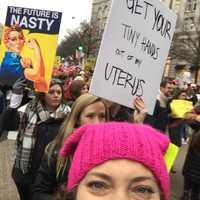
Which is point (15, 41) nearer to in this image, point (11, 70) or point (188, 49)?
point (11, 70)

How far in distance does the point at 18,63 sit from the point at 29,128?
3.36 ft

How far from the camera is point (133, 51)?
3.56m

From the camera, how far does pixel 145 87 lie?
3.67 m

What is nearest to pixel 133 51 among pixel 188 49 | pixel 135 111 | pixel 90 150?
pixel 135 111

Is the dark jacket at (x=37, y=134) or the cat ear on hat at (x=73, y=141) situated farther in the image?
the dark jacket at (x=37, y=134)

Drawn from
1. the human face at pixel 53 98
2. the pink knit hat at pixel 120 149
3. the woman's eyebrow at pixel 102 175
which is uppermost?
the pink knit hat at pixel 120 149

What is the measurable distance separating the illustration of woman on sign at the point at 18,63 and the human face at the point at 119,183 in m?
3.55

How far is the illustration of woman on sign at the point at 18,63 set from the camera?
17.6 ft

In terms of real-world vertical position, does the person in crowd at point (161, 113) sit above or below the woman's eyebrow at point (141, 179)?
below

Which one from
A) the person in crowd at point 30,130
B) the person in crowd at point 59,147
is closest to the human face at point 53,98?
the person in crowd at point 30,130

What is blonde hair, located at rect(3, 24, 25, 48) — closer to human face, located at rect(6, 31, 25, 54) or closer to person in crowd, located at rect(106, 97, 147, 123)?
human face, located at rect(6, 31, 25, 54)

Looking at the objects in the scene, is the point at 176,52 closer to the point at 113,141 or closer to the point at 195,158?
the point at 195,158

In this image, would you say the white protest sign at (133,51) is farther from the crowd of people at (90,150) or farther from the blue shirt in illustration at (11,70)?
the blue shirt in illustration at (11,70)

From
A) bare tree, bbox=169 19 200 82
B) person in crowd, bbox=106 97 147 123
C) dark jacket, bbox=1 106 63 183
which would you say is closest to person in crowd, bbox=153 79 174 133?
dark jacket, bbox=1 106 63 183
